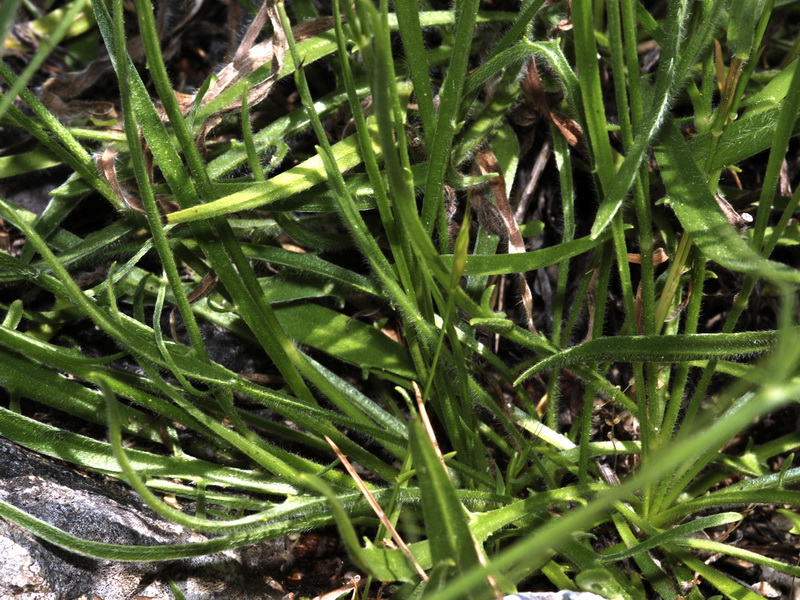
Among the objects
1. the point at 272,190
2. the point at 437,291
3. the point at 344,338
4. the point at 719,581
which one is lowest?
the point at 719,581

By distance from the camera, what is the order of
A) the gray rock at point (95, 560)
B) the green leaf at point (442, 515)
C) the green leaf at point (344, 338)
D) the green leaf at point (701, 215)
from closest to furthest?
the green leaf at point (442, 515)
the green leaf at point (701, 215)
the gray rock at point (95, 560)
the green leaf at point (344, 338)

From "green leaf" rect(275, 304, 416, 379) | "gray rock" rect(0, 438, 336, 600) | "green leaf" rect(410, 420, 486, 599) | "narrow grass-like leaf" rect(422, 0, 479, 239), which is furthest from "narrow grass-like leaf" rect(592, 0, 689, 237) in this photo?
"gray rock" rect(0, 438, 336, 600)

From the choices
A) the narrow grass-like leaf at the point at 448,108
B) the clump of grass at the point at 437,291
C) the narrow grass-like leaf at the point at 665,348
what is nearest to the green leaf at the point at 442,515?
the clump of grass at the point at 437,291

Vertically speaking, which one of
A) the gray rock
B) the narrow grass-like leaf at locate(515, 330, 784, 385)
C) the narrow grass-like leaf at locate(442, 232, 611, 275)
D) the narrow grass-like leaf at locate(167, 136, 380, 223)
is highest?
the narrow grass-like leaf at locate(167, 136, 380, 223)

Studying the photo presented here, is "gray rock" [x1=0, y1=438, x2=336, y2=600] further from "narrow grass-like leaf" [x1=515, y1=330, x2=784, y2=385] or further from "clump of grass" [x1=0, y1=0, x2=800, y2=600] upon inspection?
"narrow grass-like leaf" [x1=515, y1=330, x2=784, y2=385]

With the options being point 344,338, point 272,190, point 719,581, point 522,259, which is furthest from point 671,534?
point 272,190

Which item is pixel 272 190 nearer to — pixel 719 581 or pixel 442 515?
pixel 442 515

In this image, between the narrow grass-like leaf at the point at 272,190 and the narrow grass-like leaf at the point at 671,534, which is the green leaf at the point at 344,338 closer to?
the narrow grass-like leaf at the point at 272,190

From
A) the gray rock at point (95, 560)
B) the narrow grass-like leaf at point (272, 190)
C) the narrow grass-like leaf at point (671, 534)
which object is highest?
the narrow grass-like leaf at point (272, 190)
